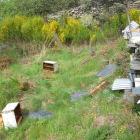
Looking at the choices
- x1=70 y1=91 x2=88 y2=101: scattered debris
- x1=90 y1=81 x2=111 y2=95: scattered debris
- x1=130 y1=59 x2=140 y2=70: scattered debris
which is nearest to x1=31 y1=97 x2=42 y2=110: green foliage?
x1=70 y1=91 x2=88 y2=101: scattered debris

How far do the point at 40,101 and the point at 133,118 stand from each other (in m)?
2.39

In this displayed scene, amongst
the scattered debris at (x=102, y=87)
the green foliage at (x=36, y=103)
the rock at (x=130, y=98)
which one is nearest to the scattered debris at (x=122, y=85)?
the rock at (x=130, y=98)

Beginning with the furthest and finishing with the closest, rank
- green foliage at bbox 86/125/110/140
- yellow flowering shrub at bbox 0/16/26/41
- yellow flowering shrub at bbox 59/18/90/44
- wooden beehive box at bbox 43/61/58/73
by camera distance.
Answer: yellow flowering shrub at bbox 0/16/26/41
yellow flowering shrub at bbox 59/18/90/44
wooden beehive box at bbox 43/61/58/73
green foliage at bbox 86/125/110/140

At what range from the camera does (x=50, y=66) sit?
6.91 meters

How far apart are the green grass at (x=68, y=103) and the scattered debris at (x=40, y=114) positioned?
0.38 feet

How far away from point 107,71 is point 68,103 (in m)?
1.83

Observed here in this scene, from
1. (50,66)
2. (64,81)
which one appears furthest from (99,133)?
(50,66)

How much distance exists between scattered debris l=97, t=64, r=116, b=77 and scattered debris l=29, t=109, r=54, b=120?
2.20 m

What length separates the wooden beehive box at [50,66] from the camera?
6.82m

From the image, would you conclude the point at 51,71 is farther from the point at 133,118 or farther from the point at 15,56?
the point at 133,118

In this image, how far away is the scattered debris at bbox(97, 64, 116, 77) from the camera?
5774 millimetres

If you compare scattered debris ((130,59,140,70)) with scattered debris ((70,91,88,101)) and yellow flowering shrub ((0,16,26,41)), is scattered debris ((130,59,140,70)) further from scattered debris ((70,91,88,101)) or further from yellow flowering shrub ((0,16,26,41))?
yellow flowering shrub ((0,16,26,41))

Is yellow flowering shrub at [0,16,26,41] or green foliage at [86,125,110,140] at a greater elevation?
yellow flowering shrub at [0,16,26,41]

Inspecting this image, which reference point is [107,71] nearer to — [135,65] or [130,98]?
[135,65]
